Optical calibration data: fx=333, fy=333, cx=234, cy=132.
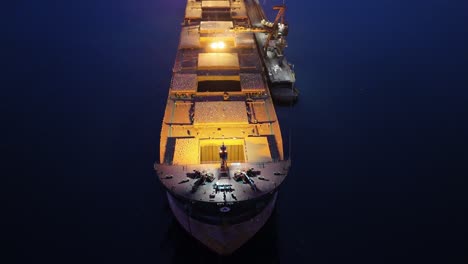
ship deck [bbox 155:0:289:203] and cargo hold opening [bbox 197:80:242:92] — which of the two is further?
cargo hold opening [bbox 197:80:242:92]

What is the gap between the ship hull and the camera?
2503 centimetres

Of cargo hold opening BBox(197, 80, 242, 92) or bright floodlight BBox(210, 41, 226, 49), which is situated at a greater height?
bright floodlight BBox(210, 41, 226, 49)

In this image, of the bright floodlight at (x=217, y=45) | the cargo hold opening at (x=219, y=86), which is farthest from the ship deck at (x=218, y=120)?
the bright floodlight at (x=217, y=45)

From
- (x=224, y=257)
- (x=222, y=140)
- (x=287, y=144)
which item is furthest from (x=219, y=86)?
(x=224, y=257)

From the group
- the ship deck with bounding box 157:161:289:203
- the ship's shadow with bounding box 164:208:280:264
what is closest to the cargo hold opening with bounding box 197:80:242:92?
the ship deck with bounding box 157:161:289:203

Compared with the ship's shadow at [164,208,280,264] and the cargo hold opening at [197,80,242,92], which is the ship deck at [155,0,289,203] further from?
the ship's shadow at [164,208,280,264]

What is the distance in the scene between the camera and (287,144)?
38000mm

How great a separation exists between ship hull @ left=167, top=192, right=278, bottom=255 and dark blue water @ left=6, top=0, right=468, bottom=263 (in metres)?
1.93

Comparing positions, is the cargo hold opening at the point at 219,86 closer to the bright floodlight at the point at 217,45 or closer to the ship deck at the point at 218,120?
the ship deck at the point at 218,120
